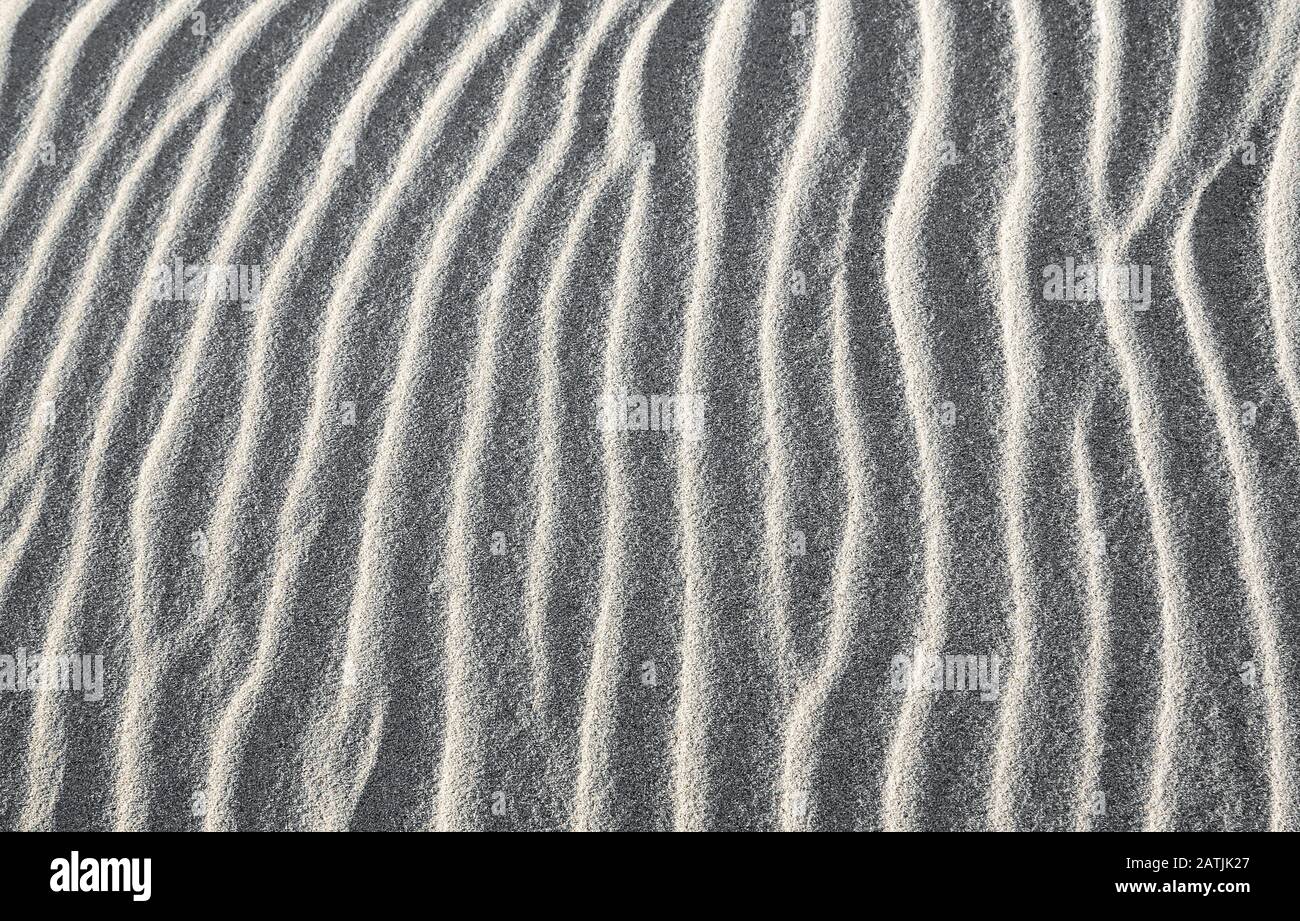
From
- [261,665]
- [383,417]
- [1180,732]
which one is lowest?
Result: [1180,732]

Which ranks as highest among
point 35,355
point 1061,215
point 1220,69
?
point 1220,69

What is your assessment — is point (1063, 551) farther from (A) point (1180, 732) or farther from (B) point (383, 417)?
(B) point (383, 417)

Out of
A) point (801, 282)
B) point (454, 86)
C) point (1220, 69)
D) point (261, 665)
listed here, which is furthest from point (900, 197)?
point (261, 665)
